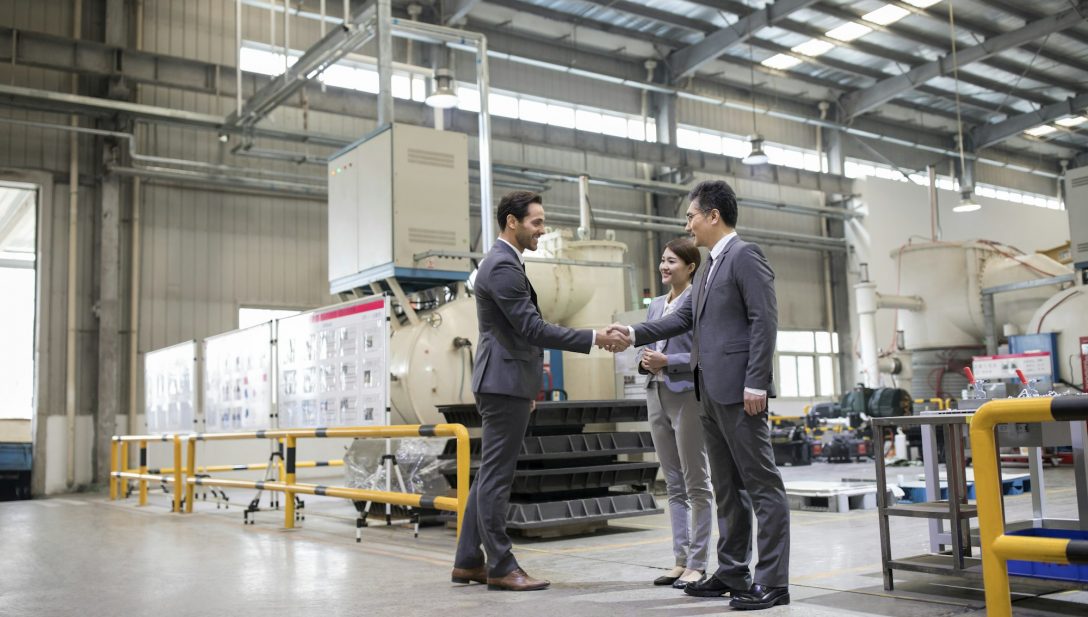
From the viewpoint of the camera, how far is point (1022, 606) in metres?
3.65

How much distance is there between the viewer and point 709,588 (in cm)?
404

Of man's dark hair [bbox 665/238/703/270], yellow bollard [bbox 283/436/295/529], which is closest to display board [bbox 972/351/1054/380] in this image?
Answer: yellow bollard [bbox 283/436/295/529]

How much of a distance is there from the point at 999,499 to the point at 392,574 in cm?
321

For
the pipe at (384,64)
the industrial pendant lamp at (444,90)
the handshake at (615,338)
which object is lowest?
the handshake at (615,338)

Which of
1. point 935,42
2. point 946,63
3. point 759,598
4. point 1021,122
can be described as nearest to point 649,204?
point 935,42

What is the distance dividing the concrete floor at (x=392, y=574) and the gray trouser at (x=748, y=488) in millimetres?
172

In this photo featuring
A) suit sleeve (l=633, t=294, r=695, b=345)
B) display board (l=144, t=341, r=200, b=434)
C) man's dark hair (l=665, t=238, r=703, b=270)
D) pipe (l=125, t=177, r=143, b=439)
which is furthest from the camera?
pipe (l=125, t=177, r=143, b=439)

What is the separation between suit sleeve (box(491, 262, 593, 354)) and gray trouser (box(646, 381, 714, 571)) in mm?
629

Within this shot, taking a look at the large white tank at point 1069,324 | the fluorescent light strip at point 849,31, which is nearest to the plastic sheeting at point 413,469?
the large white tank at point 1069,324

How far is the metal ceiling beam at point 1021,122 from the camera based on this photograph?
22.5 metres

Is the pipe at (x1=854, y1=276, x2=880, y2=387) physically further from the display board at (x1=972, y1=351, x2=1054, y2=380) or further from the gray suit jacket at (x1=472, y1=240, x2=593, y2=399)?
the gray suit jacket at (x1=472, y1=240, x2=593, y2=399)

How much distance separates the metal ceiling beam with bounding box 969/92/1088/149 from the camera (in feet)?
74.0

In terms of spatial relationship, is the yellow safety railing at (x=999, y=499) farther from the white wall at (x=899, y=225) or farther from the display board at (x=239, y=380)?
the white wall at (x=899, y=225)

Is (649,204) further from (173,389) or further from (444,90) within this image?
(173,389)
